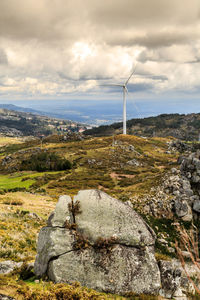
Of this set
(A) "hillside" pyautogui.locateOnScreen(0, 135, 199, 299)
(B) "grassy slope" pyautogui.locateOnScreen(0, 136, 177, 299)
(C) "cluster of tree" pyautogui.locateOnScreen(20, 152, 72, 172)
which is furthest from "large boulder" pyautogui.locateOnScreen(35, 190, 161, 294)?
(C) "cluster of tree" pyautogui.locateOnScreen(20, 152, 72, 172)

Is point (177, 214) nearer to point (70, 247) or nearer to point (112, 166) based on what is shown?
point (70, 247)

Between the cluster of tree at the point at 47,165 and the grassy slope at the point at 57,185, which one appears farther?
the cluster of tree at the point at 47,165

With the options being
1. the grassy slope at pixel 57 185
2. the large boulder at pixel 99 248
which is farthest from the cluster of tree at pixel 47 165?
the large boulder at pixel 99 248

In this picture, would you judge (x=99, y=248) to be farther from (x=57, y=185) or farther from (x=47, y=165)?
(x=47, y=165)

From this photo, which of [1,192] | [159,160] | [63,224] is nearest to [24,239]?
[63,224]

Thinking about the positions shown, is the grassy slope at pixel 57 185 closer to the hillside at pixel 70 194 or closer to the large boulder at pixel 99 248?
the hillside at pixel 70 194

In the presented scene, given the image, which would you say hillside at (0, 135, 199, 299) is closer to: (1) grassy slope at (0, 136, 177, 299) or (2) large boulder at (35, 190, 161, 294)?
(1) grassy slope at (0, 136, 177, 299)
